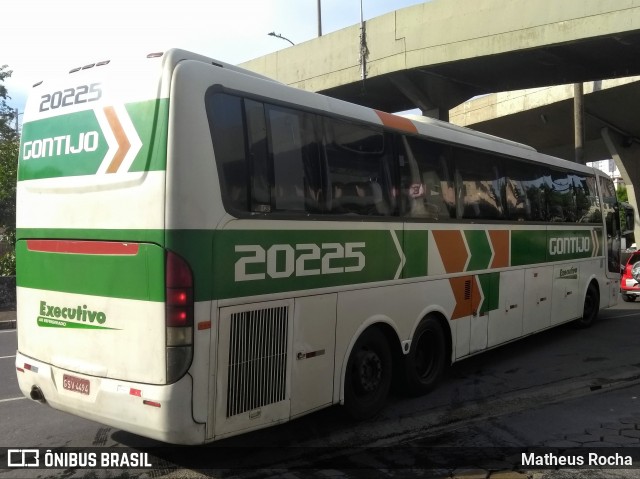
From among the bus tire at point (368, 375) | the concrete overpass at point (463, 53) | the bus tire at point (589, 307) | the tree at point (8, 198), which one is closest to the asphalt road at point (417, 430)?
the bus tire at point (368, 375)

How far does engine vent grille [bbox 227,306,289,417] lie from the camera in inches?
162

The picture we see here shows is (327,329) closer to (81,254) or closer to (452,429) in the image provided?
(452,429)

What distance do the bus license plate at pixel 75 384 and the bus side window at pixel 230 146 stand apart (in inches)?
69.0

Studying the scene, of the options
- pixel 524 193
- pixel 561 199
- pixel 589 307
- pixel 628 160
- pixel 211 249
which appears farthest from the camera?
pixel 628 160

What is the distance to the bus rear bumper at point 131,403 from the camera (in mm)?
3766

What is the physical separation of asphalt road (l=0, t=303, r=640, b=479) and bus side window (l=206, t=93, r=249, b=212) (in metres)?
2.17

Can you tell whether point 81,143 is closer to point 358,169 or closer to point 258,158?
point 258,158

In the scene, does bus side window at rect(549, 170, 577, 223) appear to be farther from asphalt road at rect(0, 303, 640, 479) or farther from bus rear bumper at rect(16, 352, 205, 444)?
bus rear bumper at rect(16, 352, 205, 444)

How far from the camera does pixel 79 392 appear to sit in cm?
420

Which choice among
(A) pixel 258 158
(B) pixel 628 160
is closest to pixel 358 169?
(A) pixel 258 158

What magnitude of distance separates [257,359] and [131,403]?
961mm

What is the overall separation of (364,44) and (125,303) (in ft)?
47.0

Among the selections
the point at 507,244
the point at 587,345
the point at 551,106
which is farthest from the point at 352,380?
the point at 551,106

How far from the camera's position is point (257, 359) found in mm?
4270
